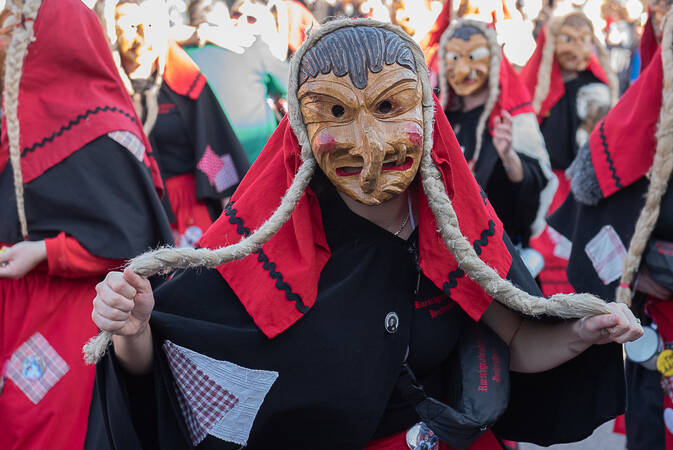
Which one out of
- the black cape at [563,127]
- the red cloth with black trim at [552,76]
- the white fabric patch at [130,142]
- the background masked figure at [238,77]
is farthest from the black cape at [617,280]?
the background masked figure at [238,77]

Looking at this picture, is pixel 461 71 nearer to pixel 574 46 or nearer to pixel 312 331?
pixel 574 46

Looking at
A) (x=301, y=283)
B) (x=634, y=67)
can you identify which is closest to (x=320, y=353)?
(x=301, y=283)

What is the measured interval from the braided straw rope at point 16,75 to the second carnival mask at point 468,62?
2.54 meters

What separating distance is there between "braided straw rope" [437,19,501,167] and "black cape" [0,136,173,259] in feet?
7.42

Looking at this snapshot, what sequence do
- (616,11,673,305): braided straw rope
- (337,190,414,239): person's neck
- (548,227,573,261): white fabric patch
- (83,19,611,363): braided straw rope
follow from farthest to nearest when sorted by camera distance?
(548,227,573,261): white fabric patch < (616,11,673,305): braided straw rope < (337,190,414,239): person's neck < (83,19,611,363): braided straw rope

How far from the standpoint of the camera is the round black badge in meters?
1.91

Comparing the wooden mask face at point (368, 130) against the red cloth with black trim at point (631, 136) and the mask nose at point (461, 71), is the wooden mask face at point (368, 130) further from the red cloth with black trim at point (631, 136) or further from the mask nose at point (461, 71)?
the mask nose at point (461, 71)

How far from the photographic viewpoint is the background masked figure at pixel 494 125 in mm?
4195

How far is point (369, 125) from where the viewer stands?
6.09ft

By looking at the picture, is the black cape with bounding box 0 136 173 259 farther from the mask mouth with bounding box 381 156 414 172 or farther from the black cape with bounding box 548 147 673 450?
the black cape with bounding box 548 147 673 450

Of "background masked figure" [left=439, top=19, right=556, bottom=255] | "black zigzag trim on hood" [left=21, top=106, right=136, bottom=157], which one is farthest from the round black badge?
"background masked figure" [left=439, top=19, right=556, bottom=255]

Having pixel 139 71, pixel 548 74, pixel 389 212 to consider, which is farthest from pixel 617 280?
pixel 548 74

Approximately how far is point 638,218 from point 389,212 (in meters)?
1.23

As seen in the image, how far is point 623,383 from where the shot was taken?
1.98 meters
